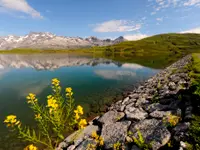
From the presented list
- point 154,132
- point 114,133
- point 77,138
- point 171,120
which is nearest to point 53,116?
point 77,138

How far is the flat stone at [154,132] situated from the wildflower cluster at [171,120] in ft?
0.91

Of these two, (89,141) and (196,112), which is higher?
(196,112)

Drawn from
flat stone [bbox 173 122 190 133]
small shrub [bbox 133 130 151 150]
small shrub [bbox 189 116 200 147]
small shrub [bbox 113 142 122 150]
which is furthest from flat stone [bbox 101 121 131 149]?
small shrub [bbox 189 116 200 147]

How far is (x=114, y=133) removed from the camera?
9.80 metres

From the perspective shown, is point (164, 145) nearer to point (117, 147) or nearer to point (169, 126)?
point (169, 126)

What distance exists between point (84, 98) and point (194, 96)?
693 inches

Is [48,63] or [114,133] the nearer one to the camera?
[114,133]

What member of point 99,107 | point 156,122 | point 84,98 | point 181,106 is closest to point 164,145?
point 156,122

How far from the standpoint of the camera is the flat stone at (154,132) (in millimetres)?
7387

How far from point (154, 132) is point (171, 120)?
1.11 metres

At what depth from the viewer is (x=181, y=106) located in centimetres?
1005

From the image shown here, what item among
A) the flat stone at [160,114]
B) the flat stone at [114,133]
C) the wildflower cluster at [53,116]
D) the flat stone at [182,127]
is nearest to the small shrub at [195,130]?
the flat stone at [182,127]

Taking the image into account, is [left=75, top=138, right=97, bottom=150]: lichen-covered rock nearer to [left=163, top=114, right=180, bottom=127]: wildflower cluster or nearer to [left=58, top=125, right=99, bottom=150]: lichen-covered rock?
[left=58, top=125, right=99, bottom=150]: lichen-covered rock

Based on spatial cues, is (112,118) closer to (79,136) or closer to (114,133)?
(79,136)
